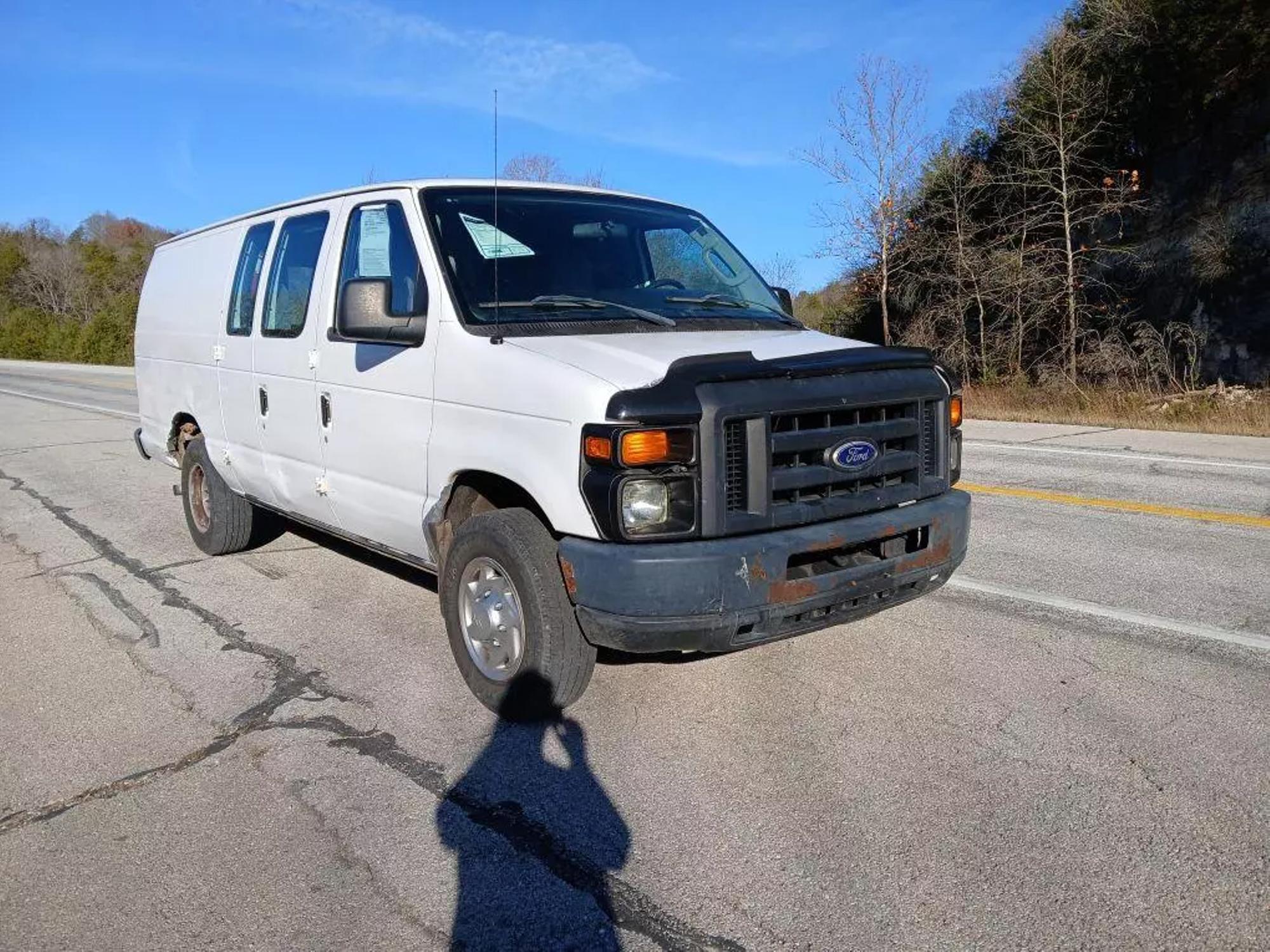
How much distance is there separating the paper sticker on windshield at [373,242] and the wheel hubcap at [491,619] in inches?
61.6

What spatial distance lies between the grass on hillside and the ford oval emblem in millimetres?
10548

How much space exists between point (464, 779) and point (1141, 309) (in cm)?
2071

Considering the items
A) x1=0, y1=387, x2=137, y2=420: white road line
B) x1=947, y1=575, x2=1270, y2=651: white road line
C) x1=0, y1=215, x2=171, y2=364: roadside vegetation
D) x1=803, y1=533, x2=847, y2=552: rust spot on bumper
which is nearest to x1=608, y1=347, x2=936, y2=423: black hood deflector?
x1=803, y1=533, x2=847, y2=552: rust spot on bumper

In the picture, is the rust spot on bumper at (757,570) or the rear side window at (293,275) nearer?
the rust spot on bumper at (757,570)

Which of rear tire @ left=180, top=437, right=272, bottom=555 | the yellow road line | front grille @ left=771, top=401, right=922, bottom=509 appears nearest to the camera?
front grille @ left=771, top=401, right=922, bottom=509

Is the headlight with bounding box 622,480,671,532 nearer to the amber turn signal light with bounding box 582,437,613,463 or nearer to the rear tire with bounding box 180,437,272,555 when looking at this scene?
the amber turn signal light with bounding box 582,437,613,463

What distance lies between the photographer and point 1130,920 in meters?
2.56

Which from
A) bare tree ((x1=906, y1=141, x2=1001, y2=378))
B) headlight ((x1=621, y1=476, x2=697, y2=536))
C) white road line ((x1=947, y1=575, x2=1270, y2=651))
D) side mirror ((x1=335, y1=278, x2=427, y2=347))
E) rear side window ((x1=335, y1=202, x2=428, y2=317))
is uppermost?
bare tree ((x1=906, y1=141, x2=1001, y2=378))

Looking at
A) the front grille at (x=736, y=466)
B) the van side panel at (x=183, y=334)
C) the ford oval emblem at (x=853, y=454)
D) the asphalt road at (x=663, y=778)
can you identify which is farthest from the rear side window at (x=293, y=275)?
the ford oval emblem at (x=853, y=454)

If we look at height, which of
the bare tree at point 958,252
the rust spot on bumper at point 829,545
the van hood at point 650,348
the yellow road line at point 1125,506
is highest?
the bare tree at point 958,252

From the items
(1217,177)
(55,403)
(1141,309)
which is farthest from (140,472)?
(1217,177)

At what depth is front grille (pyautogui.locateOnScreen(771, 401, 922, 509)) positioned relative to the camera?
3559 mm

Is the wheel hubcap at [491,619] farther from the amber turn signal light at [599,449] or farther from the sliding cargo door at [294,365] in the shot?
the sliding cargo door at [294,365]

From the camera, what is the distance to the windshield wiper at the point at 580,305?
13.8 feet
